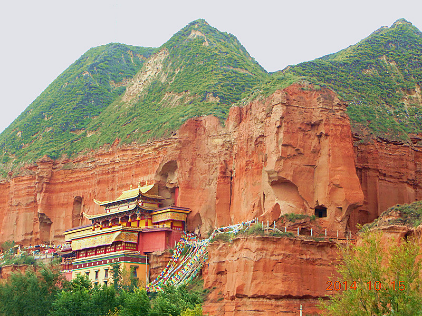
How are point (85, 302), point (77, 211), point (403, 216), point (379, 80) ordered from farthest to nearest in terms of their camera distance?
point (77, 211), point (379, 80), point (85, 302), point (403, 216)

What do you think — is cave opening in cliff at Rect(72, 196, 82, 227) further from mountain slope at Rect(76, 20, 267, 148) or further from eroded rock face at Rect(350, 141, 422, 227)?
eroded rock face at Rect(350, 141, 422, 227)

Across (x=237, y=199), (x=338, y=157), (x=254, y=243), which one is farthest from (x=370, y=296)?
(x=237, y=199)

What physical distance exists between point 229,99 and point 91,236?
1922 centimetres

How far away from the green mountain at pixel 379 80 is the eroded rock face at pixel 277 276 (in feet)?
48.1

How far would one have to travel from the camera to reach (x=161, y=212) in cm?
5841

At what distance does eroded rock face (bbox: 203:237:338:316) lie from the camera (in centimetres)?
4009

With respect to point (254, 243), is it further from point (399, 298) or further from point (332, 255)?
point (399, 298)

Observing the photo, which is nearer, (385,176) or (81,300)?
(81,300)

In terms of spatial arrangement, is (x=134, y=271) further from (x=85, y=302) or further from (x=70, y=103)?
(x=70, y=103)

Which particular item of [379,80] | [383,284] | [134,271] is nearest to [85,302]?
[134,271]

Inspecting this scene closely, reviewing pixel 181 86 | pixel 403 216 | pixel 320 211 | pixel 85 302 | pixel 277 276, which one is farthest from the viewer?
pixel 181 86

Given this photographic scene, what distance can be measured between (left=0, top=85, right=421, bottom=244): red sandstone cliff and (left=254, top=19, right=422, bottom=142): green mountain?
9.88ft

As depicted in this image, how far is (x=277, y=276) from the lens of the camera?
40.5m

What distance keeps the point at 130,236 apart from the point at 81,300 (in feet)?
57.5
